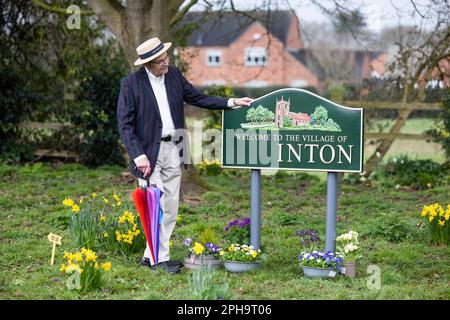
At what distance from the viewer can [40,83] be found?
14.8 m

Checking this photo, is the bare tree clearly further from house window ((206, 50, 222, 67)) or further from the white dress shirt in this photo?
house window ((206, 50, 222, 67))

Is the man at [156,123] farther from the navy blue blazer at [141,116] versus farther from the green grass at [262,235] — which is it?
the green grass at [262,235]

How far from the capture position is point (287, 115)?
6719 mm

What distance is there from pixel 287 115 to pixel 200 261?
1.48 metres

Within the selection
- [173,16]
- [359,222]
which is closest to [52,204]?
[173,16]

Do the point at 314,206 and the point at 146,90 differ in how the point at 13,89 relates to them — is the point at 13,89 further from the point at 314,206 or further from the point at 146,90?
the point at 146,90

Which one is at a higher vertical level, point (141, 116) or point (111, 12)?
point (111, 12)

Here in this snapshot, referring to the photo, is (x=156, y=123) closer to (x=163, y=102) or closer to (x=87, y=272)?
(x=163, y=102)

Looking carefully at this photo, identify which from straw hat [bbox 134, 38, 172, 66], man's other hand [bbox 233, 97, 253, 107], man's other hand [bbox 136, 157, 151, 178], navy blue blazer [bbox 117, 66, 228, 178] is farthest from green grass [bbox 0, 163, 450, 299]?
straw hat [bbox 134, 38, 172, 66]

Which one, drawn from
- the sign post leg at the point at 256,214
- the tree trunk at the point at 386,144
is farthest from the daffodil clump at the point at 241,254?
the tree trunk at the point at 386,144

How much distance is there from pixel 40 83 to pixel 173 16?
14.7 feet

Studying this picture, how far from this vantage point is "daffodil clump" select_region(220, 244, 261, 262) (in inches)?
264

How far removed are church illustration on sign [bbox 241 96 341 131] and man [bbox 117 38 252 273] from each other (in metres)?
0.16

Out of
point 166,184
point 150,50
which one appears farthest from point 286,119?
point 150,50
